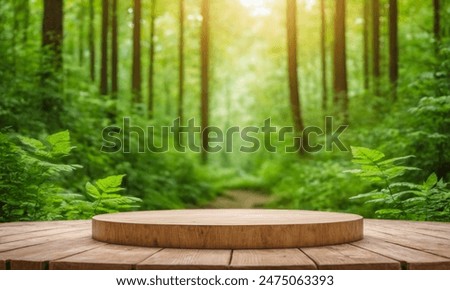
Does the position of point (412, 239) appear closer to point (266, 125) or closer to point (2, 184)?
point (2, 184)

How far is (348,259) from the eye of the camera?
9.87ft

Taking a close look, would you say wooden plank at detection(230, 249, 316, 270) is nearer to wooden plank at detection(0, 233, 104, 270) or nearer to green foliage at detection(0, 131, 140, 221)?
wooden plank at detection(0, 233, 104, 270)

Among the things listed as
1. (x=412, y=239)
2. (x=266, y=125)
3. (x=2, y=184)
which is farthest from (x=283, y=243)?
(x=266, y=125)

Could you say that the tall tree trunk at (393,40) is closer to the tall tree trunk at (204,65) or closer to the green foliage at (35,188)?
the tall tree trunk at (204,65)

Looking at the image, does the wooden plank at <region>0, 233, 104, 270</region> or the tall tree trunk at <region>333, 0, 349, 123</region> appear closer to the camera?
the wooden plank at <region>0, 233, 104, 270</region>

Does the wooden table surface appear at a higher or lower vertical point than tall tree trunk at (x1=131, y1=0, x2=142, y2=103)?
lower

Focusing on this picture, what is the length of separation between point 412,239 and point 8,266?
2647 millimetres

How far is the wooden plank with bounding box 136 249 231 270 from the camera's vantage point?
2.81 m

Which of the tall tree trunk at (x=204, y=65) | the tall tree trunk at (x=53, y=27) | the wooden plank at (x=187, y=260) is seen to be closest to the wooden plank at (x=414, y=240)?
the wooden plank at (x=187, y=260)

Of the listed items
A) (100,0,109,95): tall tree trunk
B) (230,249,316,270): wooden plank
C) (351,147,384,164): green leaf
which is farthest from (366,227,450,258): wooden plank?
(100,0,109,95): tall tree trunk

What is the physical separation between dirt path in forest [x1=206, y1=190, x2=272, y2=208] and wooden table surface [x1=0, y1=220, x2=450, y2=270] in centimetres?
1380

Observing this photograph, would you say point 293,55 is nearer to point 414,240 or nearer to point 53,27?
point 53,27

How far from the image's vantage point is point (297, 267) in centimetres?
279

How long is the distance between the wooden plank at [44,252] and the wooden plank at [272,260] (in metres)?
1.01
